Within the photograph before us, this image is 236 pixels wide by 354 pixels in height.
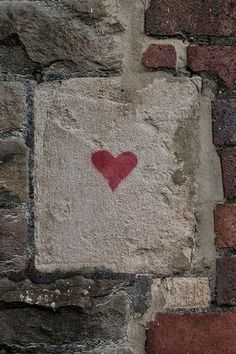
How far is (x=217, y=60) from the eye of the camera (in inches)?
58.5

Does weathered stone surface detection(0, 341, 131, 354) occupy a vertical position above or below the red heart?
below

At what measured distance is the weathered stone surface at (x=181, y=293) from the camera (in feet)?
4.87

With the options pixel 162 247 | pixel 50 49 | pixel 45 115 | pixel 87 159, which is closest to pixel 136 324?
pixel 162 247

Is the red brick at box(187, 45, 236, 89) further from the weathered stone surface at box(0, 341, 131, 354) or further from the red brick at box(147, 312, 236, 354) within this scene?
the weathered stone surface at box(0, 341, 131, 354)

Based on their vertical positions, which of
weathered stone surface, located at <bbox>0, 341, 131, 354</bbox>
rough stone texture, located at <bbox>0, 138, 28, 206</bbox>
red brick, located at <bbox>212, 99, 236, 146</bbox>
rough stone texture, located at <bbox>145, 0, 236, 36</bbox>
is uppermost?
rough stone texture, located at <bbox>145, 0, 236, 36</bbox>

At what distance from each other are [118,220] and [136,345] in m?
0.24

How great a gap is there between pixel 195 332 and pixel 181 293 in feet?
0.26

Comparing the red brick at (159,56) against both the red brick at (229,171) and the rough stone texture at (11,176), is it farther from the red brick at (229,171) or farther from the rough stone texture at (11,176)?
the rough stone texture at (11,176)

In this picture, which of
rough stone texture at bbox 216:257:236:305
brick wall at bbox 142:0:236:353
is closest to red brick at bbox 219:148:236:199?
brick wall at bbox 142:0:236:353

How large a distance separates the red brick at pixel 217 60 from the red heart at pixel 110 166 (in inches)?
9.1

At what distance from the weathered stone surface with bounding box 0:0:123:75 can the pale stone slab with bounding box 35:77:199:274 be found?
0.04 m

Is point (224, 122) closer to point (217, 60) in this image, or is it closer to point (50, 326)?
point (217, 60)

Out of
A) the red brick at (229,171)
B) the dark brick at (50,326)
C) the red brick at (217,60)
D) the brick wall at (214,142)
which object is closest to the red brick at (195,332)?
the brick wall at (214,142)

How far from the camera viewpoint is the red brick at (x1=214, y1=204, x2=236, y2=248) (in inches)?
58.4
